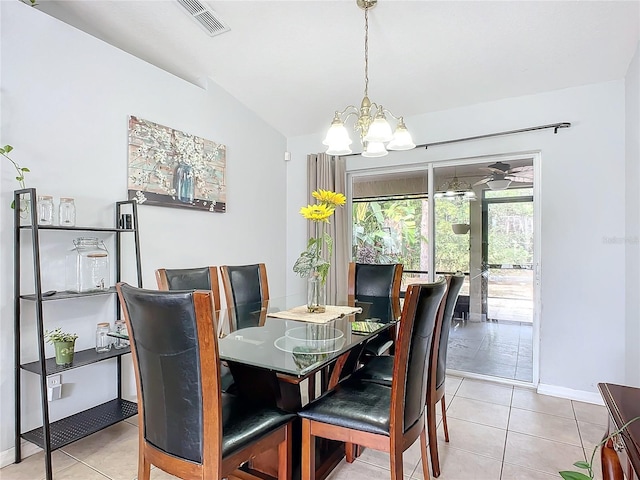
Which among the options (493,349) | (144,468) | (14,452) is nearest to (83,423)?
(14,452)

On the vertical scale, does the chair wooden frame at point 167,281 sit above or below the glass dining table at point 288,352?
above

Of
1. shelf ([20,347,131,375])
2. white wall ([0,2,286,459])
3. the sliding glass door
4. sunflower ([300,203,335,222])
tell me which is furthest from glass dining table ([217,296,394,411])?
the sliding glass door

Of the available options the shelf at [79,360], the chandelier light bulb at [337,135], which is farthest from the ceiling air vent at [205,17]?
the shelf at [79,360]

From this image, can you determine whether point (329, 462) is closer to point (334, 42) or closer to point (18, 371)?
point (18, 371)

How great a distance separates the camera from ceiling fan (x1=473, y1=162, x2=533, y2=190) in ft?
11.0

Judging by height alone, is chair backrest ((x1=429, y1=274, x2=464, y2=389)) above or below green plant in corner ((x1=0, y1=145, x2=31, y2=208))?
below

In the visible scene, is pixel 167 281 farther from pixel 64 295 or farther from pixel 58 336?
pixel 58 336

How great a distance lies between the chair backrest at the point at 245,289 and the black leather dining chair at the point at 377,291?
0.70 meters

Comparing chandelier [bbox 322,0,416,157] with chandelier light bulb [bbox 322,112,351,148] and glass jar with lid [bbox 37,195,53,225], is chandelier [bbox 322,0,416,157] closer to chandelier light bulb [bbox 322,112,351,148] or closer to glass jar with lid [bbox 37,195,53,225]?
chandelier light bulb [bbox 322,112,351,148]

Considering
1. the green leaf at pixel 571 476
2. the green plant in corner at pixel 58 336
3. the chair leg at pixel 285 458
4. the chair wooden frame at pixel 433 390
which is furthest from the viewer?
the green plant in corner at pixel 58 336

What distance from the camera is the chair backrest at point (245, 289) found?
8.64ft

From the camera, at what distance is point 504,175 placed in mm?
3441

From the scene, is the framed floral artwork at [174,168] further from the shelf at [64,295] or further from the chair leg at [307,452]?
the chair leg at [307,452]

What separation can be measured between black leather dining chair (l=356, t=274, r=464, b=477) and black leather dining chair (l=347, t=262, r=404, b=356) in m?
0.44
